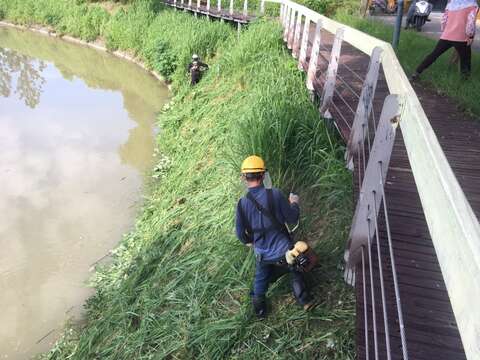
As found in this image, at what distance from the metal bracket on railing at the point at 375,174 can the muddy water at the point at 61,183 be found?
13.0 feet

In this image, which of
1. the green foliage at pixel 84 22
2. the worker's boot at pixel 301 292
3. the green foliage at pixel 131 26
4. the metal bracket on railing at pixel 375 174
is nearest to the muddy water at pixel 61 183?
the green foliage at pixel 131 26

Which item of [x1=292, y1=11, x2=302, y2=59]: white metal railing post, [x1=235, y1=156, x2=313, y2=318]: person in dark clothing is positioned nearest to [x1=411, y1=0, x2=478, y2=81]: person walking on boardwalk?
[x1=292, y1=11, x2=302, y2=59]: white metal railing post

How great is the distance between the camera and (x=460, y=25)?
5469 mm

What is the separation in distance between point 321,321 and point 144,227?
3.69 meters

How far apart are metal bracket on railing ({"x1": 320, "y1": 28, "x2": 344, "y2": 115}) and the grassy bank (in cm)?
26

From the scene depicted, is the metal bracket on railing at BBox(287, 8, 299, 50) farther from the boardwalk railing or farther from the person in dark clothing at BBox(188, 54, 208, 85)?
the boardwalk railing

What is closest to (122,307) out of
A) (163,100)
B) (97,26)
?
(163,100)

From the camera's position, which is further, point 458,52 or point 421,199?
point 458,52

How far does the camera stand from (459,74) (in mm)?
5855

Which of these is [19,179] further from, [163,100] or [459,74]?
[459,74]

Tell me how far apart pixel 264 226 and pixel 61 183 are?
232 inches

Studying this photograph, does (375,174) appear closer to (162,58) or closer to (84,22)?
(162,58)

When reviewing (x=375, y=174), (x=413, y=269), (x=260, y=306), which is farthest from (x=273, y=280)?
(x=375, y=174)

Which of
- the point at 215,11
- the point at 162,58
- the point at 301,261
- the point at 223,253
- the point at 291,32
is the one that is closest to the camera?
the point at 301,261
